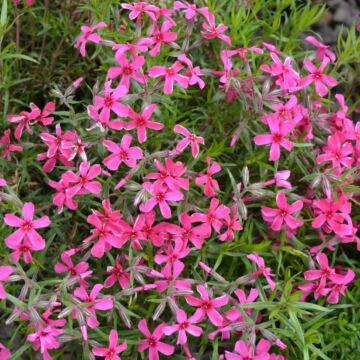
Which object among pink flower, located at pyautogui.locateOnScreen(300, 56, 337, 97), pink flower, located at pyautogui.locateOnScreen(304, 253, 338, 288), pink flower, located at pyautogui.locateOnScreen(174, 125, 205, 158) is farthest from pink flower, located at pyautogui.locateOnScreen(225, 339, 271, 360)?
pink flower, located at pyautogui.locateOnScreen(300, 56, 337, 97)

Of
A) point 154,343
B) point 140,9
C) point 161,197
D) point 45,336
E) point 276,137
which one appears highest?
point 140,9

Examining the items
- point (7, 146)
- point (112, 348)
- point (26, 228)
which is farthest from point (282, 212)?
point (7, 146)

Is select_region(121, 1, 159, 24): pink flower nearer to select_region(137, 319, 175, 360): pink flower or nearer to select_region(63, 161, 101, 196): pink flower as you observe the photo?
select_region(63, 161, 101, 196): pink flower

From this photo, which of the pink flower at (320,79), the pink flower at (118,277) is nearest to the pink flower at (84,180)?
the pink flower at (118,277)

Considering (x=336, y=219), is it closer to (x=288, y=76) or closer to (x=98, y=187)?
(x=288, y=76)

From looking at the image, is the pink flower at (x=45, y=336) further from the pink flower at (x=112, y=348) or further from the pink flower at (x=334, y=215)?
the pink flower at (x=334, y=215)

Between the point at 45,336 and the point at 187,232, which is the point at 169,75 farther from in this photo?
the point at 45,336

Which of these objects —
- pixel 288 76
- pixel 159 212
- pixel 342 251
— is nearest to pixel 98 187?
pixel 159 212

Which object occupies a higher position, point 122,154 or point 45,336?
point 122,154
